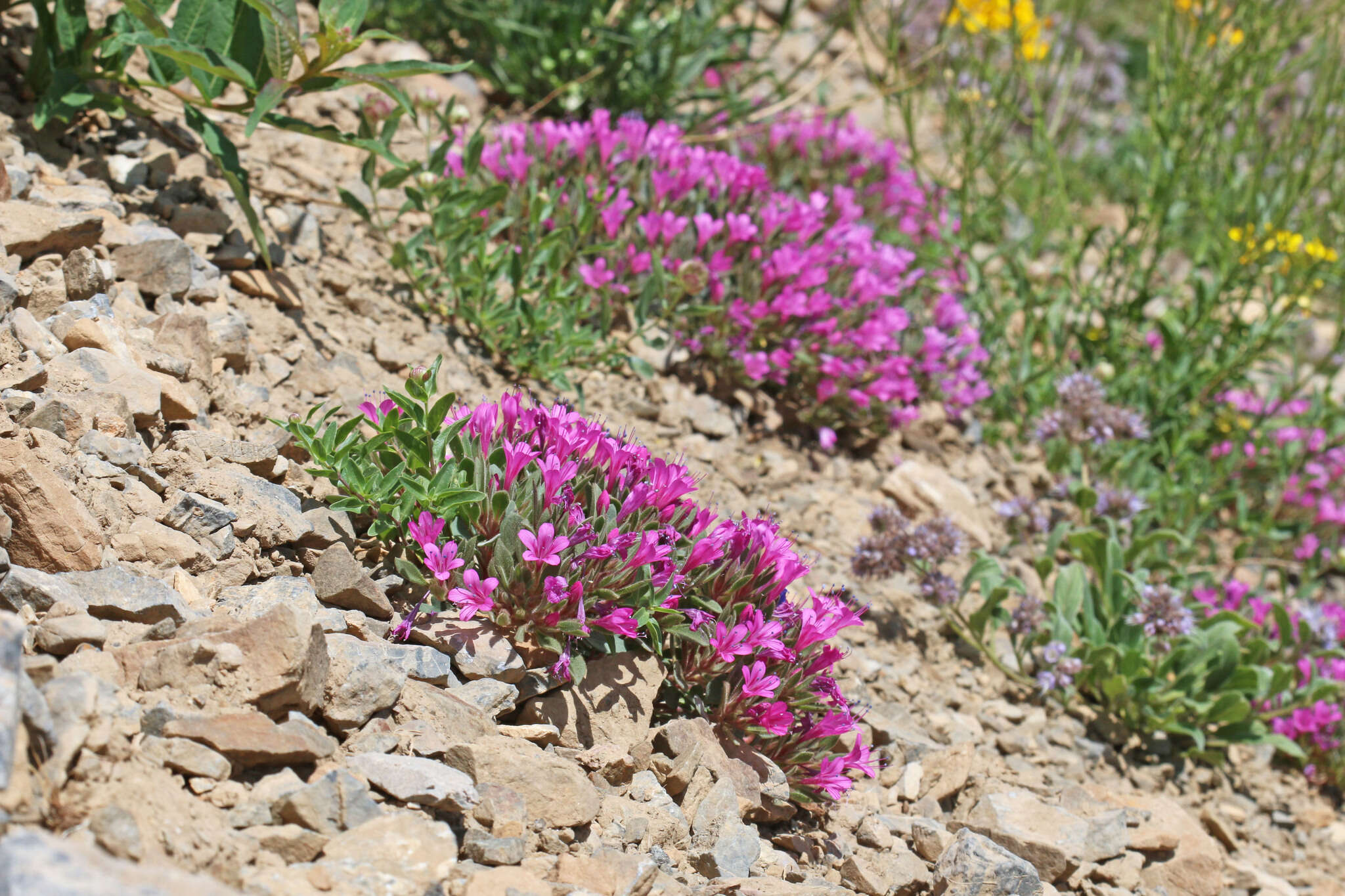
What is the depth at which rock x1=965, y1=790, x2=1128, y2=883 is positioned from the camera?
300cm

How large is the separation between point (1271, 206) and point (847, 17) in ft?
8.34

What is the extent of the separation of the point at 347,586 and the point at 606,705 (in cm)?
75

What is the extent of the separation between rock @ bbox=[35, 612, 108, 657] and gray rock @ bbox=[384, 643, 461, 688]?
65cm

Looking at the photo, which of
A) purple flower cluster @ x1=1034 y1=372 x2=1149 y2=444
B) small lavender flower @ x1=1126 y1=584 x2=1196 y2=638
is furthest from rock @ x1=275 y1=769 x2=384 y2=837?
purple flower cluster @ x1=1034 y1=372 x2=1149 y2=444

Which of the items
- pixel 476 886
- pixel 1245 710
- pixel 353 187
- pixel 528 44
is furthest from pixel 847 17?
pixel 476 886

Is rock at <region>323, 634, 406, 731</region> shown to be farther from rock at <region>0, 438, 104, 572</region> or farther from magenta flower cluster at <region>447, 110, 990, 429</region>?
magenta flower cluster at <region>447, 110, 990, 429</region>

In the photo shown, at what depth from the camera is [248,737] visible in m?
2.13

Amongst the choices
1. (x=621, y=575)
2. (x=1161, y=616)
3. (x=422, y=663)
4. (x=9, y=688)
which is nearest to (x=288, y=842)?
(x=9, y=688)

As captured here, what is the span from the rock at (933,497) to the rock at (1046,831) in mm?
1591

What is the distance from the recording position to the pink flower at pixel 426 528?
278cm

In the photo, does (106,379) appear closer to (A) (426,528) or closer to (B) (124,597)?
(B) (124,597)

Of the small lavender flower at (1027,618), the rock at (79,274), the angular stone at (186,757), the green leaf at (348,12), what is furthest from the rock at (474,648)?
the small lavender flower at (1027,618)

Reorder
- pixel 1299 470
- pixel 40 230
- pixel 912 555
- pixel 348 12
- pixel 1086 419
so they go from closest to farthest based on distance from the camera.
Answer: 1. pixel 40 230
2. pixel 348 12
3. pixel 912 555
4. pixel 1086 419
5. pixel 1299 470

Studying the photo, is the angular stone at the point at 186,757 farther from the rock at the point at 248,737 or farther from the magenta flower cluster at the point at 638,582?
the magenta flower cluster at the point at 638,582
